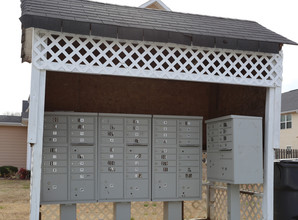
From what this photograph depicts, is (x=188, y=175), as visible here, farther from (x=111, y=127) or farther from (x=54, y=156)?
(x=54, y=156)

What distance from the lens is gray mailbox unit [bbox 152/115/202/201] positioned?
7.10 m

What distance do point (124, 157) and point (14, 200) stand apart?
5863mm

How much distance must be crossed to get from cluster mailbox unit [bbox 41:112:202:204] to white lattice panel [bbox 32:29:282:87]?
3.77ft

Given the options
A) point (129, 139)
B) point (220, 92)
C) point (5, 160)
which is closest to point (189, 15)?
point (220, 92)

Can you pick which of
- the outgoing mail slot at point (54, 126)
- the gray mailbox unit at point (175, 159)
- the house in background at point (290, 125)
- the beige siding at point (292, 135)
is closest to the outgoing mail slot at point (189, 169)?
the gray mailbox unit at point (175, 159)

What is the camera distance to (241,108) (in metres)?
7.66

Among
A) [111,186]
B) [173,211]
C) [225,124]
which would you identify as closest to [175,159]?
[173,211]

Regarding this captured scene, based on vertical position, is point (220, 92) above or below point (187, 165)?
above

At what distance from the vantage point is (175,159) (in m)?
7.21

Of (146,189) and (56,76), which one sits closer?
(146,189)

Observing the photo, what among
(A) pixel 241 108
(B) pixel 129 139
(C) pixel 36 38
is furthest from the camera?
(A) pixel 241 108

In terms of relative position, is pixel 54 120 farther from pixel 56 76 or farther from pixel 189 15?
pixel 189 15

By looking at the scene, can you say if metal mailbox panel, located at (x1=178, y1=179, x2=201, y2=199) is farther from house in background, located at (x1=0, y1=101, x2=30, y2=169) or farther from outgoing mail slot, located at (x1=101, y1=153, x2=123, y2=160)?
house in background, located at (x1=0, y1=101, x2=30, y2=169)

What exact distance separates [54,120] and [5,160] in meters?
13.7
